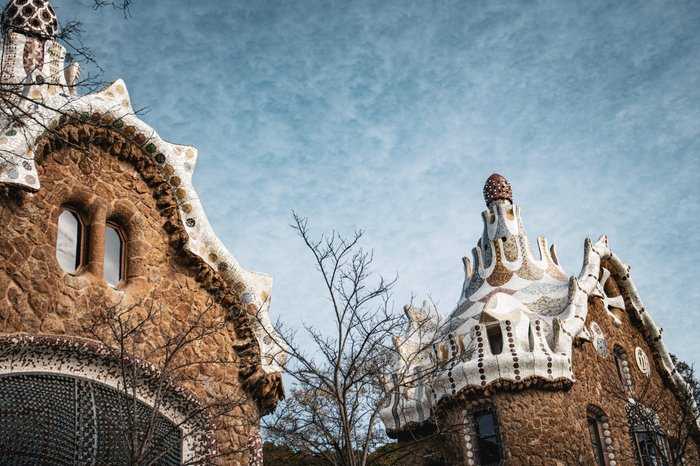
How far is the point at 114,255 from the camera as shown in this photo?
7176 mm

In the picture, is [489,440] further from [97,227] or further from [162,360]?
[97,227]

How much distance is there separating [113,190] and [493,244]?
864cm

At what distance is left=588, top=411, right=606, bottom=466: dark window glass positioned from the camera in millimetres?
11609

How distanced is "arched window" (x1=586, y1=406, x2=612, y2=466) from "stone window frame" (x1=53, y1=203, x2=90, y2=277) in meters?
7.97

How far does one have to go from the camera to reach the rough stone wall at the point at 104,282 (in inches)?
241

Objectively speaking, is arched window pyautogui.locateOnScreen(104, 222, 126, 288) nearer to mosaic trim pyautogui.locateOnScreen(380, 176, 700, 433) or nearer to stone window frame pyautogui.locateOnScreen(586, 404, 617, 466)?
mosaic trim pyautogui.locateOnScreen(380, 176, 700, 433)

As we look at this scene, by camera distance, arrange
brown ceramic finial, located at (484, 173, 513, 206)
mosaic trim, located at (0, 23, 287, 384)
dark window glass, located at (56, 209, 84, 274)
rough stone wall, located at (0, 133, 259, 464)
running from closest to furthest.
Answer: rough stone wall, located at (0, 133, 259, 464) < dark window glass, located at (56, 209, 84, 274) < mosaic trim, located at (0, 23, 287, 384) < brown ceramic finial, located at (484, 173, 513, 206)

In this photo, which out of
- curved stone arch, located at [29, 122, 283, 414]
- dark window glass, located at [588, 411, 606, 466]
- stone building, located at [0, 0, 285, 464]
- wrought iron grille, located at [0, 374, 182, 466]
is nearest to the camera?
wrought iron grille, located at [0, 374, 182, 466]

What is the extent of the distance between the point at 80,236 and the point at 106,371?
1275 mm

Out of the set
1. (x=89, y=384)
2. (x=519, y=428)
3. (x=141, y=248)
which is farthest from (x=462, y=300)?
(x=89, y=384)

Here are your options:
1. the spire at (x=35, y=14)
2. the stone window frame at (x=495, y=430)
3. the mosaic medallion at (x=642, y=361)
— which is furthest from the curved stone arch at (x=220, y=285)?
the mosaic medallion at (x=642, y=361)

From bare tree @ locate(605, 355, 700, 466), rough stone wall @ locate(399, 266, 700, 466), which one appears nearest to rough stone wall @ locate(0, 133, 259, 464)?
rough stone wall @ locate(399, 266, 700, 466)

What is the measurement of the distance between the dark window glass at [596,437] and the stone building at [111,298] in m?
6.05

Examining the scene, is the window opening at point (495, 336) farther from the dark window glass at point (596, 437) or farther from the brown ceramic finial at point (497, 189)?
the brown ceramic finial at point (497, 189)
